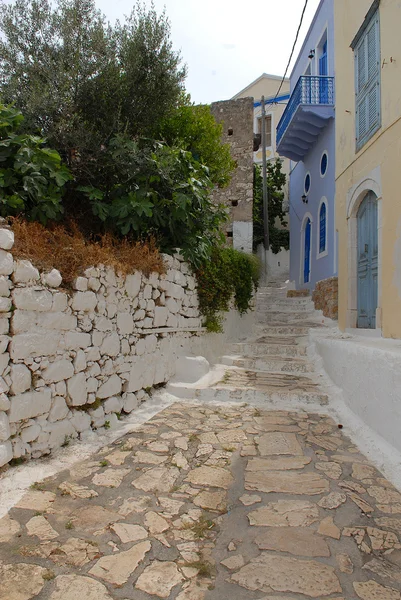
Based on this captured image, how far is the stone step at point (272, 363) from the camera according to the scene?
6492 mm

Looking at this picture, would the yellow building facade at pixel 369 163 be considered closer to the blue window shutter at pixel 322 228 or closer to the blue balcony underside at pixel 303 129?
the blue balcony underside at pixel 303 129

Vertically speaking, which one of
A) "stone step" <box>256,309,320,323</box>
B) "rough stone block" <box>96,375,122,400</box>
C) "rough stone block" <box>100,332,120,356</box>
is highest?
"stone step" <box>256,309,320,323</box>

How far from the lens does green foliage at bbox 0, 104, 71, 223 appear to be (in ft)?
12.4

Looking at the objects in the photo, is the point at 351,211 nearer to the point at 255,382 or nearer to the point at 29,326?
the point at 255,382

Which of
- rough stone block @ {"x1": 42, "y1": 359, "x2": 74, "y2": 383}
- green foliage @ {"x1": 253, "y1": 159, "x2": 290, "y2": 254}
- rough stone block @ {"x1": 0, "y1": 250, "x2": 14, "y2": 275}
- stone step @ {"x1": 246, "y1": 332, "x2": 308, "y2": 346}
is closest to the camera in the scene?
rough stone block @ {"x1": 0, "y1": 250, "x2": 14, "y2": 275}

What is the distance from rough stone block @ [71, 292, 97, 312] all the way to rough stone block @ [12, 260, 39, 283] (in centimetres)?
49

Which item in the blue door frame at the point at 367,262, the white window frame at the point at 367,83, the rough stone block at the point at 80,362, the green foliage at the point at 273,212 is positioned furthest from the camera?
the green foliage at the point at 273,212

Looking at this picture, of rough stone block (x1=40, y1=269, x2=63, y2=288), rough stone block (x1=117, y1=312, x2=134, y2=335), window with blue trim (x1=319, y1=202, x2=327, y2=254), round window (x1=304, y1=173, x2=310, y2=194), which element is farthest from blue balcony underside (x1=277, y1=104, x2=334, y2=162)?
rough stone block (x1=40, y1=269, x2=63, y2=288)

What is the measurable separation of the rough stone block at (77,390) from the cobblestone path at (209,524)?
20.1 inches

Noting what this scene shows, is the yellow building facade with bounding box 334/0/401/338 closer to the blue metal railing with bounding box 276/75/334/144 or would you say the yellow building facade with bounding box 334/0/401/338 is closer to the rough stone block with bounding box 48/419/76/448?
the blue metal railing with bounding box 276/75/334/144

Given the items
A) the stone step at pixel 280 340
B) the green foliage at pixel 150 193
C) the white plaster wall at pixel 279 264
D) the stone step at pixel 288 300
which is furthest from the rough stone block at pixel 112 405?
the white plaster wall at pixel 279 264

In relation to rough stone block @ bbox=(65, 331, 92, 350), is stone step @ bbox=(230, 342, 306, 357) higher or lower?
lower

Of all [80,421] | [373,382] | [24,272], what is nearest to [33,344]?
[24,272]

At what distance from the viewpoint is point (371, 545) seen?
7.70 feet
